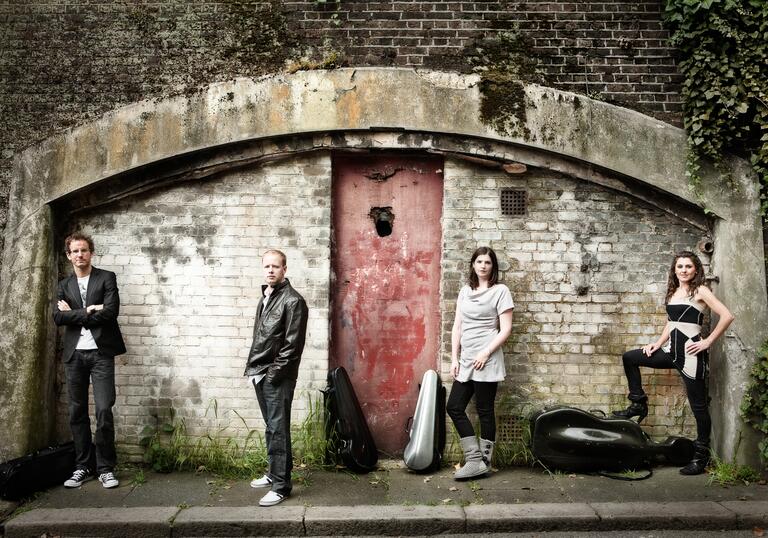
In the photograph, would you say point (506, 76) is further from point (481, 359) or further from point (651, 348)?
point (651, 348)

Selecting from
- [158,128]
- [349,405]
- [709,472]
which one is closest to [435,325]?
[349,405]


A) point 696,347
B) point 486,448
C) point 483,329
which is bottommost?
point 486,448

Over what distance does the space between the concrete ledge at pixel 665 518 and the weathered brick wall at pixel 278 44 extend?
342 centimetres

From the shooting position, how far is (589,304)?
17.9ft

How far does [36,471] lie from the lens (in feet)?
15.2

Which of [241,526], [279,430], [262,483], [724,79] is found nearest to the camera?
[241,526]

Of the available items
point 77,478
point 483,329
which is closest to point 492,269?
point 483,329

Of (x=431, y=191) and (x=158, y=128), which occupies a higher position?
(x=158, y=128)

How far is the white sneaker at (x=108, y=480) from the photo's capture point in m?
4.77

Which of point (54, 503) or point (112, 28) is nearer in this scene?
point (54, 503)

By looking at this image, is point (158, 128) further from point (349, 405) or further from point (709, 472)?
point (709, 472)

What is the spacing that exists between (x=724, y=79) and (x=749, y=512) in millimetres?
3604

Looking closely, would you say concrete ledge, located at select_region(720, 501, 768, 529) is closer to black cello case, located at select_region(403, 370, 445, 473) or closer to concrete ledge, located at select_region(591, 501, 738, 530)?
concrete ledge, located at select_region(591, 501, 738, 530)

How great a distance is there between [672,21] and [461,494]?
4.60 m
